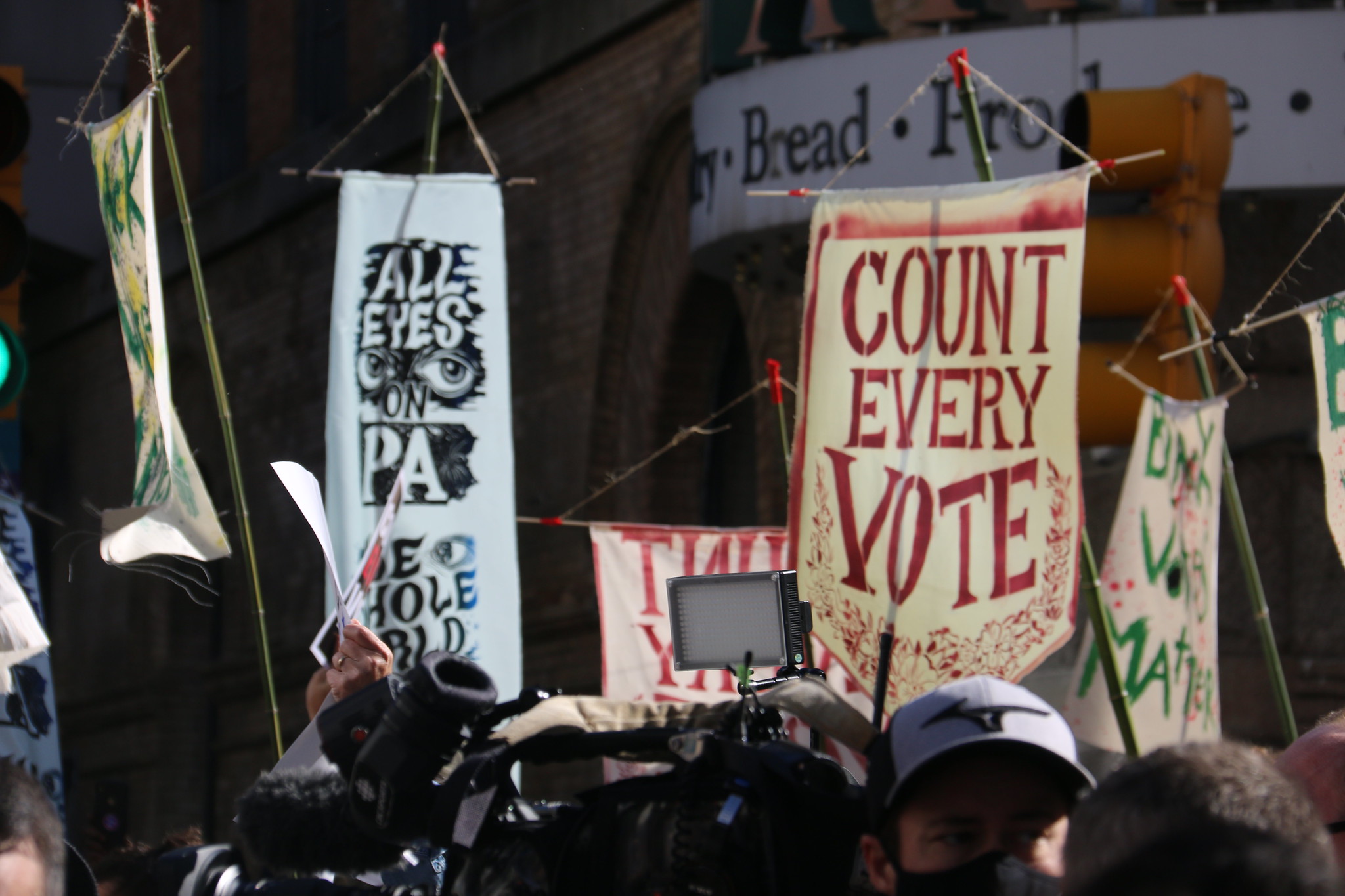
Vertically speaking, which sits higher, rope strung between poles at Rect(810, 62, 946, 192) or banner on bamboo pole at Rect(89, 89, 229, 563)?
rope strung between poles at Rect(810, 62, 946, 192)

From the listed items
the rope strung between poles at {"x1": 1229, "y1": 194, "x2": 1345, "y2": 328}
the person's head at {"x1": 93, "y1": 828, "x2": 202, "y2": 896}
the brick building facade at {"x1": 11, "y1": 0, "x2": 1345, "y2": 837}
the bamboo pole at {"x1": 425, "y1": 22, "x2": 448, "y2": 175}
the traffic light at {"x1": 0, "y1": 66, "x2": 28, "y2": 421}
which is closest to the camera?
the person's head at {"x1": 93, "y1": 828, "x2": 202, "y2": 896}

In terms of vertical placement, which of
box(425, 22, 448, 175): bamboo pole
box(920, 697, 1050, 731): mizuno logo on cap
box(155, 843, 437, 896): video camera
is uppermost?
box(425, 22, 448, 175): bamboo pole

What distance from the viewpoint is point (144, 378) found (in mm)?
5879

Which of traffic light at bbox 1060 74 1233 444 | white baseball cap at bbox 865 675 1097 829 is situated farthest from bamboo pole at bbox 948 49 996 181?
white baseball cap at bbox 865 675 1097 829

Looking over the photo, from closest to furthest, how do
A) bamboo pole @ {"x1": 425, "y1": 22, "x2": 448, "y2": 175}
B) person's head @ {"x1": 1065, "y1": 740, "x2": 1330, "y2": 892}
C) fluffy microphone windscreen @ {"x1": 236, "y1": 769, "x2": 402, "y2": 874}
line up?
person's head @ {"x1": 1065, "y1": 740, "x2": 1330, "y2": 892} < fluffy microphone windscreen @ {"x1": 236, "y1": 769, "x2": 402, "y2": 874} < bamboo pole @ {"x1": 425, "y1": 22, "x2": 448, "y2": 175}

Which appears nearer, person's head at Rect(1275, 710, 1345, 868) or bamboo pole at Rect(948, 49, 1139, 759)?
person's head at Rect(1275, 710, 1345, 868)

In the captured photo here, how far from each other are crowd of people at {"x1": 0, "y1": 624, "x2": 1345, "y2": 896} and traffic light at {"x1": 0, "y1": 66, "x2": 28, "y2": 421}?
3.93 m

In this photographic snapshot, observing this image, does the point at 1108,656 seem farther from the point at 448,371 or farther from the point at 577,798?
Answer: the point at 577,798

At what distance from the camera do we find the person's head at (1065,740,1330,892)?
5.98 ft

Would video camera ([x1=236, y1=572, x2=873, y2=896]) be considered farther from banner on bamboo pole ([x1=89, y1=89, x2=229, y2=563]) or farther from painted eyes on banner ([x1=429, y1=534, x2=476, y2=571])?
painted eyes on banner ([x1=429, y1=534, x2=476, y2=571])

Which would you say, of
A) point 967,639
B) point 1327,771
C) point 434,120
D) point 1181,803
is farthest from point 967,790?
point 434,120

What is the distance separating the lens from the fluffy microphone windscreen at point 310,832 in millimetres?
2383

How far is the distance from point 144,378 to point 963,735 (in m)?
4.22

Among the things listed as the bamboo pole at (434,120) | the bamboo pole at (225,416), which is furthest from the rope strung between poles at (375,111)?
the bamboo pole at (225,416)
